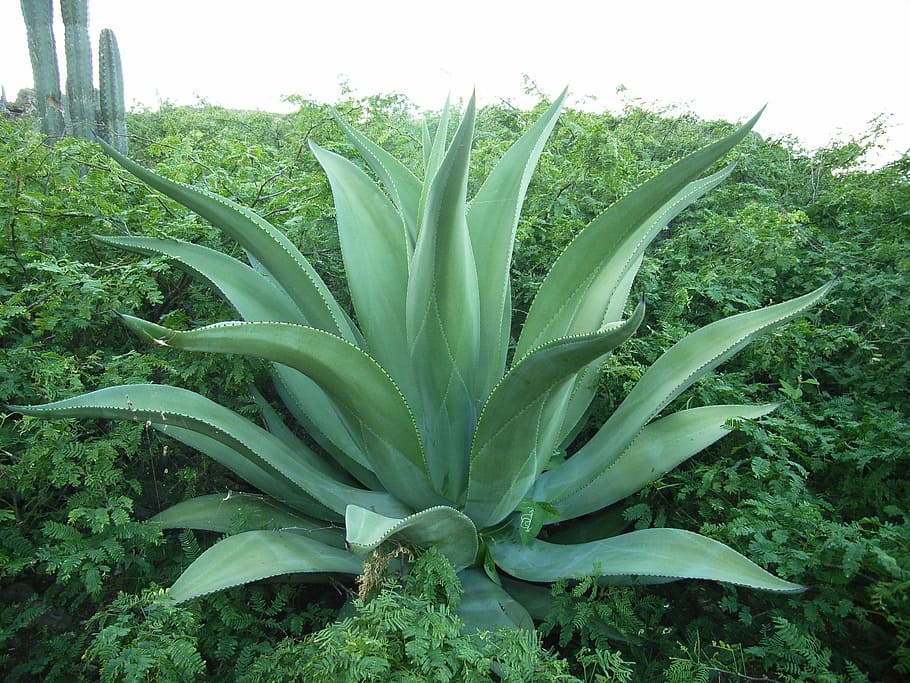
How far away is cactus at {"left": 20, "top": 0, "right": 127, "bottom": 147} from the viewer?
17.0ft

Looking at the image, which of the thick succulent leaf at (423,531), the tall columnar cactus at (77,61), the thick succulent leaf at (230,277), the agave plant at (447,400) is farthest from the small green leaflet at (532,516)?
the tall columnar cactus at (77,61)

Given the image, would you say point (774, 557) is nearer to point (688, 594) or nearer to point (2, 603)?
point (688, 594)

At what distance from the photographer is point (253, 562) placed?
1435 millimetres

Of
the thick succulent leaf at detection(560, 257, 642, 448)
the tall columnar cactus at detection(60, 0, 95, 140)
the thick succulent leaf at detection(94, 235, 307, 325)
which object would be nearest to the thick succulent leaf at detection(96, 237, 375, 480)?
the thick succulent leaf at detection(94, 235, 307, 325)

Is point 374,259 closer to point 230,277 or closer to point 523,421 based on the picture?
point 230,277

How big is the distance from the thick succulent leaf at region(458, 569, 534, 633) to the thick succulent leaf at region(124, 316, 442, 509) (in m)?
0.25

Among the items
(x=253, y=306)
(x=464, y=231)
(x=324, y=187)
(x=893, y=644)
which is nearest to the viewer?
(x=893, y=644)

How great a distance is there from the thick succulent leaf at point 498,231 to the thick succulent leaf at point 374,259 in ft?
0.73

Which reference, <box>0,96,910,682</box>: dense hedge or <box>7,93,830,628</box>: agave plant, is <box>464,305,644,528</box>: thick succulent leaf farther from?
<box>0,96,910,682</box>: dense hedge

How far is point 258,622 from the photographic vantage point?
152 cm

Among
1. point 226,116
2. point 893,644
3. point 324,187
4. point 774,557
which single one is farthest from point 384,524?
point 226,116

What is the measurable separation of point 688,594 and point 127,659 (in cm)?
133

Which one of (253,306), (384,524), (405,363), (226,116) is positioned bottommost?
(384,524)

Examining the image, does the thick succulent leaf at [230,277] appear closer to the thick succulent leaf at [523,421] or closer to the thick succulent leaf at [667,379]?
the thick succulent leaf at [523,421]
